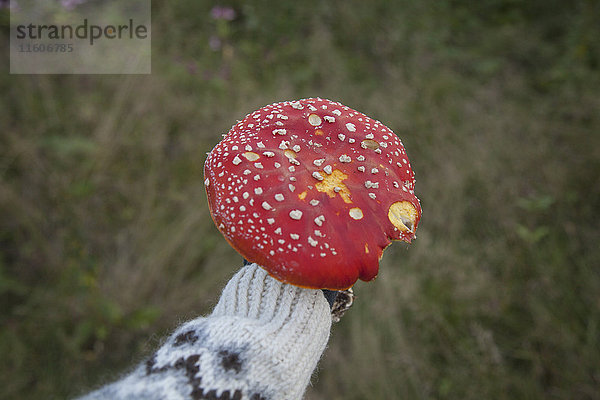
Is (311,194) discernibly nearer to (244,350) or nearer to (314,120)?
(314,120)

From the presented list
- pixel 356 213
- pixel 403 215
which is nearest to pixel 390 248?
pixel 403 215

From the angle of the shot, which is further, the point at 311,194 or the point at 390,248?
the point at 390,248

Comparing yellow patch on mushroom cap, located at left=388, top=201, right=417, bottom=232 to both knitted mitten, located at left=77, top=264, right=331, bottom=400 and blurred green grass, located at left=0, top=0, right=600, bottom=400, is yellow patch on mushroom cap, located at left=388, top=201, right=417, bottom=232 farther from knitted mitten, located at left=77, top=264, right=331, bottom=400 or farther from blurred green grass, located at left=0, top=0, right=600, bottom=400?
blurred green grass, located at left=0, top=0, right=600, bottom=400

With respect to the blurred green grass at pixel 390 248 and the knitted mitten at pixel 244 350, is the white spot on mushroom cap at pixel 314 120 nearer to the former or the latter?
the knitted mitten at pixel 244 350

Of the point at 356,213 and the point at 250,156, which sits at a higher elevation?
the point at 250,156

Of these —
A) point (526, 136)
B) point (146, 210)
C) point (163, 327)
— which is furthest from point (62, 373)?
point (526, 136)

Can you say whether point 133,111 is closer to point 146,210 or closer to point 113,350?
point 146,210
